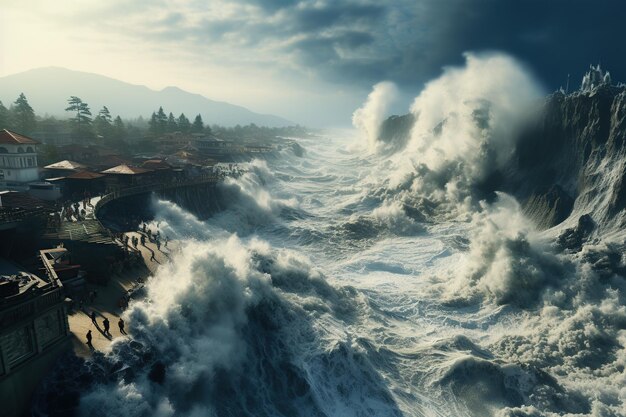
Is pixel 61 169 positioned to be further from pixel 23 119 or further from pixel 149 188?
pixel 23 119

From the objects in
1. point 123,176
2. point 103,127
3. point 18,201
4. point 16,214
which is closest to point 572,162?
point 123,176

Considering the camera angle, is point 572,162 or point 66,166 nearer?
point 572,162

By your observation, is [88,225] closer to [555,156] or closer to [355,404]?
[355,404]

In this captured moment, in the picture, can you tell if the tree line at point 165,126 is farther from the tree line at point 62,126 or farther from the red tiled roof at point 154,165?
the red tiled roof at point 154,165

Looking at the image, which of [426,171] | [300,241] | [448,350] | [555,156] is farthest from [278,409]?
[426,171]

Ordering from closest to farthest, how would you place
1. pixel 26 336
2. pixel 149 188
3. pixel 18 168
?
pixel 26 336
pixel 18 168
pixel 149 188

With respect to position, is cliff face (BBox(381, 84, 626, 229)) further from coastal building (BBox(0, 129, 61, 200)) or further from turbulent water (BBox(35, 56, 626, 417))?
coastal building (BBox(0, 129, 61, 200))

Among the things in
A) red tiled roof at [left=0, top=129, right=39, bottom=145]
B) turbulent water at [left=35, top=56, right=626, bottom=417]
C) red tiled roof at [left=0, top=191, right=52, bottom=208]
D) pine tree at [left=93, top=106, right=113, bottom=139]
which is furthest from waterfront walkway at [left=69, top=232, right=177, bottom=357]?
pine tree at [left=93, top=106, right=113, bottom=139]
